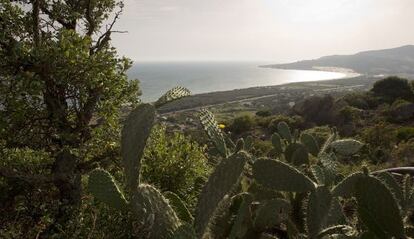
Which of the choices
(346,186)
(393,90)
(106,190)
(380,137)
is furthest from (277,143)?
(393,90)

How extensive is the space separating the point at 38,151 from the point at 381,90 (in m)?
49.6

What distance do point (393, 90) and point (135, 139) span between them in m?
49.8

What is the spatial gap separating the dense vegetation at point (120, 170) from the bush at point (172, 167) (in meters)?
0.03

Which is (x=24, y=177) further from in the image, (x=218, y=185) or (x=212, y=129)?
(x=218, y=185)

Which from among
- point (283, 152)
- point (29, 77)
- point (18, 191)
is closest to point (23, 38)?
point (29, 77)

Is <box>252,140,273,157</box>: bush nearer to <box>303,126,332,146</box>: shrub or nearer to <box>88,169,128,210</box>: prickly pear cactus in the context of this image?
<box>303,126,332,146</box>: shrub

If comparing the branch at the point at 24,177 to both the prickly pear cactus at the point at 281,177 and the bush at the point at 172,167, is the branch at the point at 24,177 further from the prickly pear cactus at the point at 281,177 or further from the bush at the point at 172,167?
the prickly pear cactus at the point at 281,177

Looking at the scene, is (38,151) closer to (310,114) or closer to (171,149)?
(171,149)

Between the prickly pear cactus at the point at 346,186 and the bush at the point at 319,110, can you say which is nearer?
the prickly pear cactus at the point at 346,186

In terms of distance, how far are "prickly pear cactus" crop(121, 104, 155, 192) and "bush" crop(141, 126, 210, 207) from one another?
4.65 metres

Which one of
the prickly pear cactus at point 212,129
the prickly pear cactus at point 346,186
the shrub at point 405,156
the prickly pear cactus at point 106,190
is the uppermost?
the prickly pear cactus at point 212,129

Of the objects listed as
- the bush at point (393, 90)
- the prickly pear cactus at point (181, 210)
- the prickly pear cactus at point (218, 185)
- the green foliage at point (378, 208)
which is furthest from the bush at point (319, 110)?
the prickly pear cactus at point (218, 185)

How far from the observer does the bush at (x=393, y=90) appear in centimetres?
4706

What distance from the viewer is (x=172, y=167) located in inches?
408
